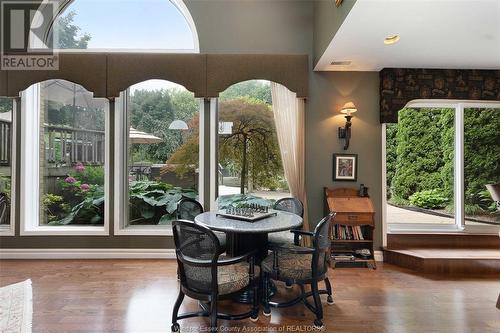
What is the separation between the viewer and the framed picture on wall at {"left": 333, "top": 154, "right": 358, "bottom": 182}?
3969 millimetres

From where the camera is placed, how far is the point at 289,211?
3424 mm

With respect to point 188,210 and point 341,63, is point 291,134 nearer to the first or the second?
point 341,63

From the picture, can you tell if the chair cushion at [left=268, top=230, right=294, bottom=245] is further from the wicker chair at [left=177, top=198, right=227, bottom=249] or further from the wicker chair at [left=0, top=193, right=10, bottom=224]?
the wicker chair at [left=0, top=193, right=10, bottom=224]

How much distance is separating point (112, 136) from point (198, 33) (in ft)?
6.15

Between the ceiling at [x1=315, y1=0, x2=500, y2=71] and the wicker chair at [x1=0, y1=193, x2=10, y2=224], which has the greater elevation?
the ceiling at [x1=315, y1=0, x2=500, y2=71]

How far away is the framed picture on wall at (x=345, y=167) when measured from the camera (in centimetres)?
397

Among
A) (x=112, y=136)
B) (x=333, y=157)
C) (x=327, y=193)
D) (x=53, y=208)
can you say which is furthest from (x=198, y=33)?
(x=53, y=208)

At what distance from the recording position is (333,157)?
3.99m

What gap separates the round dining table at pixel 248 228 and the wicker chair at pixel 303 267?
0.17 m

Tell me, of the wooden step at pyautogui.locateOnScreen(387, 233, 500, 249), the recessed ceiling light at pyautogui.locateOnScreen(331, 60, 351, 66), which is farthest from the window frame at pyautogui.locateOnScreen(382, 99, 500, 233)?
the recessed ceiling light at pyautogui.locateOnScreen(331, 60, 351, 66)

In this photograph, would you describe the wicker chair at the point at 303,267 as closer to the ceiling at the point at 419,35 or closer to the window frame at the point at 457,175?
the ceiling at the point at 419,35

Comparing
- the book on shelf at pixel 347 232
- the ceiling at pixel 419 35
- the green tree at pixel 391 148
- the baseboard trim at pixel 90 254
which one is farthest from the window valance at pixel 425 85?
the baseboard trim at pixel 90 254

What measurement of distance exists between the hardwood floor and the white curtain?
48.1 inches

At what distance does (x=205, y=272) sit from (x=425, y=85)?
3.78 m
